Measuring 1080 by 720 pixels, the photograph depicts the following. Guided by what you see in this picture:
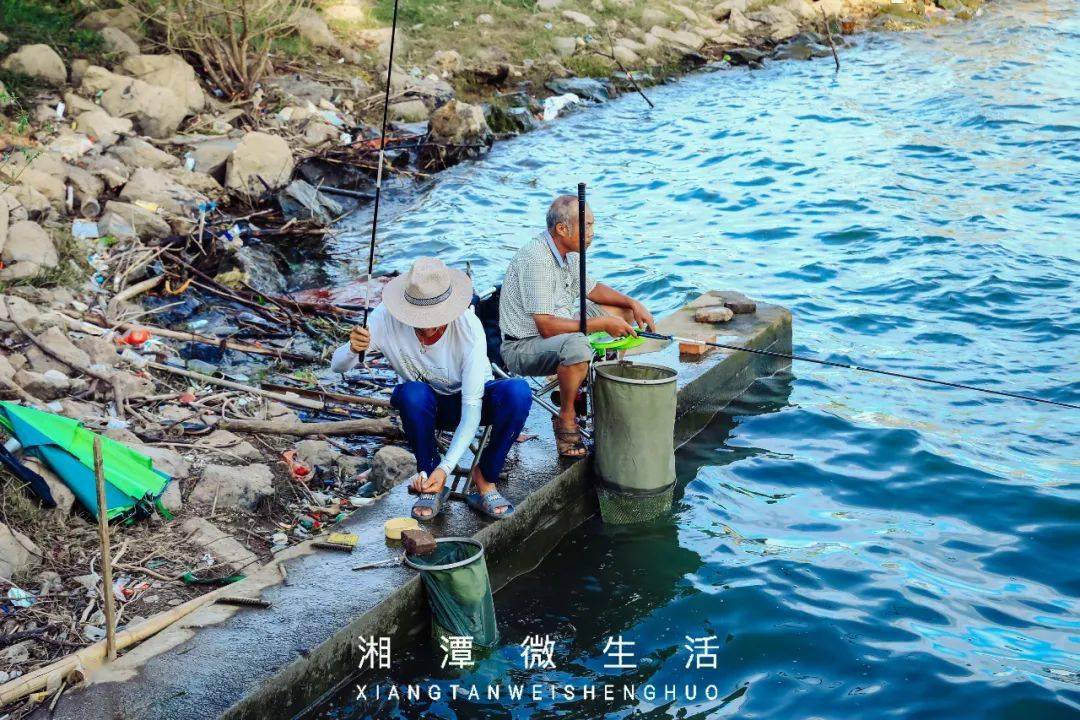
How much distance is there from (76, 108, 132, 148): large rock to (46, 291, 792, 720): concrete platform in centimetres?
832

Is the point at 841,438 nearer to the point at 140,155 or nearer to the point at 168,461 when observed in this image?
the point at 168,461

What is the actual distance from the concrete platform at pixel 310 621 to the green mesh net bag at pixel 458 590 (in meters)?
0.13

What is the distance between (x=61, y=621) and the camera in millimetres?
4832

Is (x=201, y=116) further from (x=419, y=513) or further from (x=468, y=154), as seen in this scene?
(x=419, y=513)

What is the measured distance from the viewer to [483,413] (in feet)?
19.0

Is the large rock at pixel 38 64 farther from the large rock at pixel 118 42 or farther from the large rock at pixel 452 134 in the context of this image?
the large rock at pixel 452 134

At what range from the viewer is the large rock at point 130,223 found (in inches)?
406

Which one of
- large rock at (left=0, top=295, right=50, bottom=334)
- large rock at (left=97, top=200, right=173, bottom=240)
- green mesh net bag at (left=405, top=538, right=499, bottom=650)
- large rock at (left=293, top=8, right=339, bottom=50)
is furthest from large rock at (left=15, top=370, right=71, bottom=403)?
large rock at (left=293, top=8, right=339, bottom=50)

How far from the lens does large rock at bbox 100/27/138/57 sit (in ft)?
48.3

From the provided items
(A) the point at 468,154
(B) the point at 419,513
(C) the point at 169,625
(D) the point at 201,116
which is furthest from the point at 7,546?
(A) the point at 468,154

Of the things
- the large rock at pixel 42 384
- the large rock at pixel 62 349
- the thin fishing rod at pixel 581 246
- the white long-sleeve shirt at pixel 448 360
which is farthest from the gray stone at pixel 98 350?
the thin fishing rod at pixel 581 246

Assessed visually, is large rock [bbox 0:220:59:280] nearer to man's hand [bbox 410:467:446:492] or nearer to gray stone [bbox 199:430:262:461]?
gray stone [bbox 199:430:262:461]

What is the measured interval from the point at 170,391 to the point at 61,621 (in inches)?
111

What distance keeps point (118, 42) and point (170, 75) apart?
1134 millimetres
